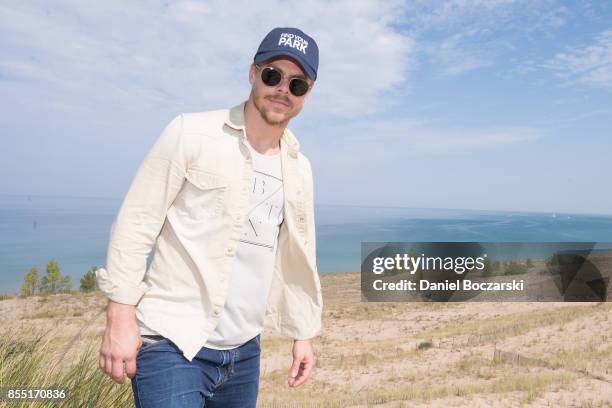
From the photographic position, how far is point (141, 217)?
6.11 ft

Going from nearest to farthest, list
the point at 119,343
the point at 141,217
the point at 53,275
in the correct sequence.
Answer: the point at 119,343, the point at 141,217, the point at 53,275

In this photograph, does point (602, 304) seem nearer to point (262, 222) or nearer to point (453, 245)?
point (453, 245)

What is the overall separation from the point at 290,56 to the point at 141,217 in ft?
2.92

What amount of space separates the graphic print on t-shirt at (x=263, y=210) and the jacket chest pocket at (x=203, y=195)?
152 mm

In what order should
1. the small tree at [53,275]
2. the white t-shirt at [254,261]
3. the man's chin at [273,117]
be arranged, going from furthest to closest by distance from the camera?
the small tree at [53,275]
the man's chin at [273,117]
the white t-shirt at [254,261]

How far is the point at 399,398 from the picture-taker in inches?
316

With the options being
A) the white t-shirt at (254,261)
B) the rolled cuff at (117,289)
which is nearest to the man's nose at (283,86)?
the white t-shirt at (254,261)

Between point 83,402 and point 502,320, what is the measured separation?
1421cm

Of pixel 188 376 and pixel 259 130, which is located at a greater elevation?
pixel 259 130

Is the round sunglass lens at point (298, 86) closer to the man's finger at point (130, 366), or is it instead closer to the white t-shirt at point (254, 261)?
the white t-shirt at point (254, 261)

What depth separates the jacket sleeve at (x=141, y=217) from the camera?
1.83 meters

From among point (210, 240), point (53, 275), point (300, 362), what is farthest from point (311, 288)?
point (53, 275)

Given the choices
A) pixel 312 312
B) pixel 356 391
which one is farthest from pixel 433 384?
pixel 312 312

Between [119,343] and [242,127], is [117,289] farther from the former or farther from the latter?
[242,127]
